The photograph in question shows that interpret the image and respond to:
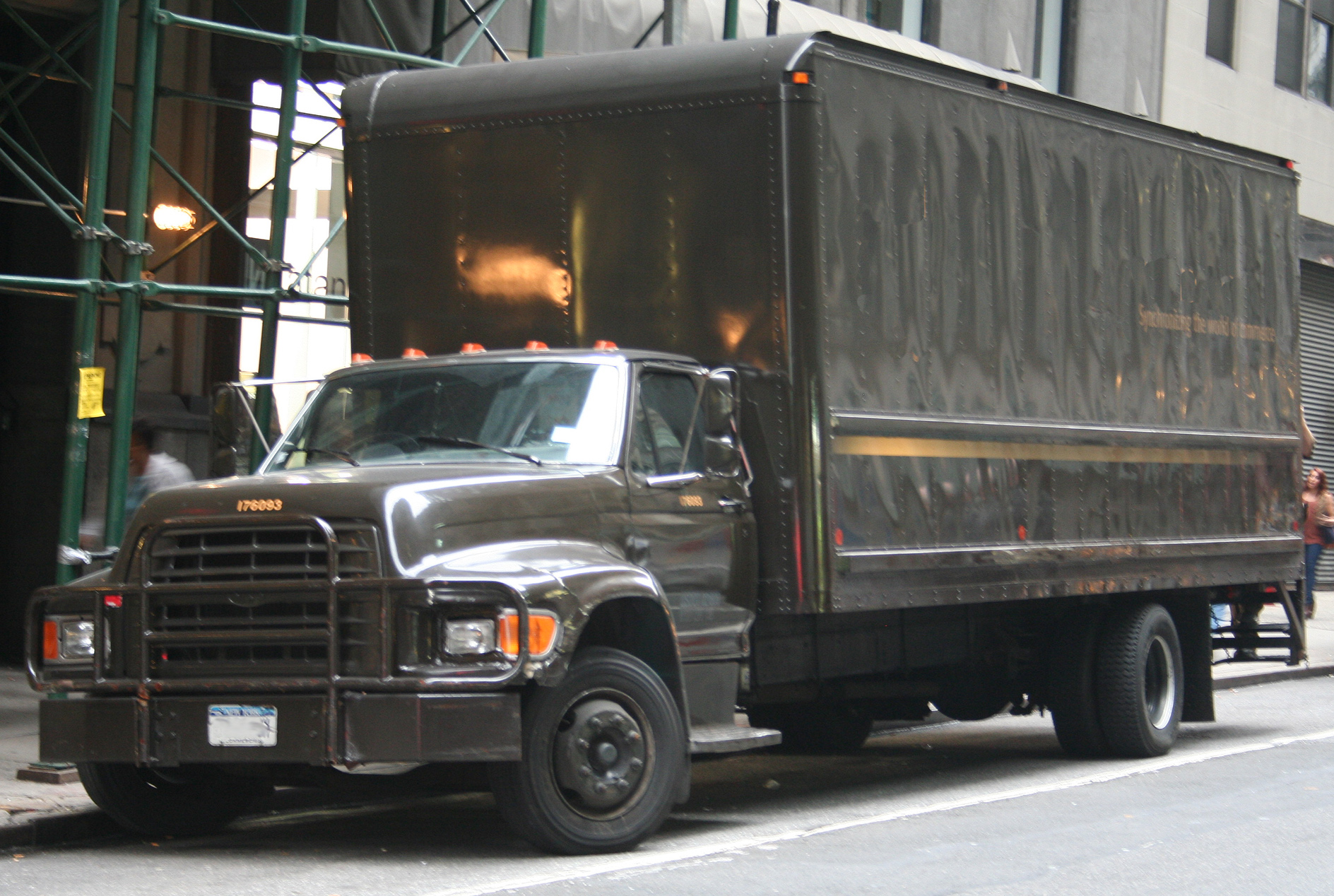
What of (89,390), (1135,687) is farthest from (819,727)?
(89,390)

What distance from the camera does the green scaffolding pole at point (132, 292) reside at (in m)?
10.5

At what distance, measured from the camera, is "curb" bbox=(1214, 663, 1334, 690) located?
1711 centimetres

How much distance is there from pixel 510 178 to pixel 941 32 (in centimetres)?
1515

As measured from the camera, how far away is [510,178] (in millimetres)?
9680

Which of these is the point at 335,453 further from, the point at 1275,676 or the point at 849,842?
the point at 1275,676

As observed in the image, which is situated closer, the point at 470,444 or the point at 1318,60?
the point at 470,444

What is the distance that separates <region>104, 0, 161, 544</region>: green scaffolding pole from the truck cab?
199cm

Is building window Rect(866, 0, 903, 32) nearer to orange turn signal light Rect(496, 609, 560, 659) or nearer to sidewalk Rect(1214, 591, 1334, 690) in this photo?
sidewalk Rect(1214, 591, 1334, 690)

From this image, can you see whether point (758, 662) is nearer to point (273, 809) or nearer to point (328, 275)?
point (273, 809)

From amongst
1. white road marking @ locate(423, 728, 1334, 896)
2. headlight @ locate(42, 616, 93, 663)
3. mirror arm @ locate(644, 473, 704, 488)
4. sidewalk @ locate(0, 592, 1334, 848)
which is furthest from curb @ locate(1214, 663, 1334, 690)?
headlight @ locate(42, 616, 93, 663)

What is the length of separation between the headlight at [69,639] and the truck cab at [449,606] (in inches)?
0.6

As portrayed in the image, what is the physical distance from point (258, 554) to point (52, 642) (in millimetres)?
1169

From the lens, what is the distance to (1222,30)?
2762 cm

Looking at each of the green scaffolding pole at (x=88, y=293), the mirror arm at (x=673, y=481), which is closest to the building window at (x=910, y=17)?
the green scaffolding pole at (x=88, y=293)
